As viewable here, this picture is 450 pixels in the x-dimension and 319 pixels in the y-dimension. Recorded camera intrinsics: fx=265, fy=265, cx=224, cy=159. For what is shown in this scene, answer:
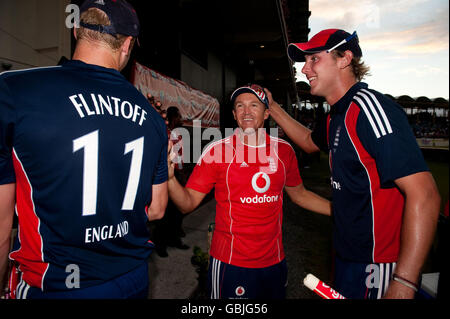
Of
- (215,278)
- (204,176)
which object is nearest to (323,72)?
(204,176)

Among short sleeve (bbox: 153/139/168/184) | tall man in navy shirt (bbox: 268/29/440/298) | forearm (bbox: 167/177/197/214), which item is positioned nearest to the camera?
tall man in navy shirt (bbox: 268/29/440/298)

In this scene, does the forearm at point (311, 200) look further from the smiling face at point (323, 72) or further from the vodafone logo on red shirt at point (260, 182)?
the smiling face at point (323, 72)

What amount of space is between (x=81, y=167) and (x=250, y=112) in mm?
1663

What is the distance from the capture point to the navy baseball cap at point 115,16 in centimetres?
129

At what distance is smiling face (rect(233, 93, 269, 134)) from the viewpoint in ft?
8.11

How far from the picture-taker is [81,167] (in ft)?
3.73

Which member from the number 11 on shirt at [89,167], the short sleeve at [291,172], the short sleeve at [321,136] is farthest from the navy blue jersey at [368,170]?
the number 11 on shirt at [89,167]

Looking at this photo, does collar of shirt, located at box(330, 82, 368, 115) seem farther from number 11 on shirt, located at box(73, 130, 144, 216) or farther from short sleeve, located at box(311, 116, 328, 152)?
number 11 on shirt, located at box(73, 130, 144, 216)

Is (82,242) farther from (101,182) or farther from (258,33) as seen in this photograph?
(258,33)

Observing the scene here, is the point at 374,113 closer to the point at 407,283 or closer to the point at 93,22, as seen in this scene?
the point at 407,283

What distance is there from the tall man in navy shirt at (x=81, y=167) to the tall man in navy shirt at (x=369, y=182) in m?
1.17

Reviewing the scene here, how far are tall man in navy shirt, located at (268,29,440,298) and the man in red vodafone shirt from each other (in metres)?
0.56

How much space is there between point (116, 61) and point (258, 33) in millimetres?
8221

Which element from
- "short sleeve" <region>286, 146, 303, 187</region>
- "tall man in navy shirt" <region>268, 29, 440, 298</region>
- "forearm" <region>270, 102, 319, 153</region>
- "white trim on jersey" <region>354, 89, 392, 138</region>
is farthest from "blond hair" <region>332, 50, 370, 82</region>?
"short sleeve" <region>286, 146, 303, 187</region>
